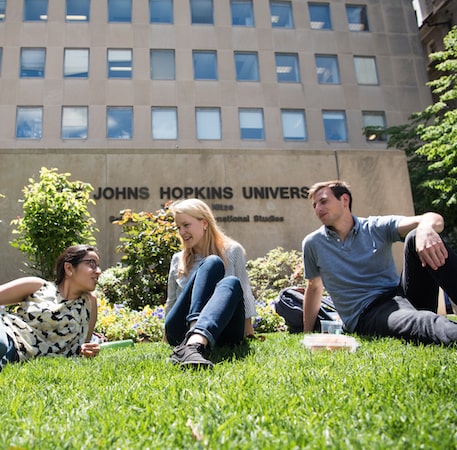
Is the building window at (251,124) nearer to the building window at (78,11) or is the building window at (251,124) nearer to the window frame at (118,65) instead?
the window frame at (118,65)

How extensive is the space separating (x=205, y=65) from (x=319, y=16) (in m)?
7.55

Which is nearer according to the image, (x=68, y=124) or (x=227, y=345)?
(x=227, y=345)

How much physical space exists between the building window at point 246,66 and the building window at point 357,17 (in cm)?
632

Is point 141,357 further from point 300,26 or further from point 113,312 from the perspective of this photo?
point 300,26

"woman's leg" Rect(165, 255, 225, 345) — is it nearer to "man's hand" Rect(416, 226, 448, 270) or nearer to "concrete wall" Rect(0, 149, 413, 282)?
"man's hand" Rect(416, 226, 448, 270)

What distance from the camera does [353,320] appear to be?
372 cm

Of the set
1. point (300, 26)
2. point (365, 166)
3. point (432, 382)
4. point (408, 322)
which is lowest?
point (432, 382)

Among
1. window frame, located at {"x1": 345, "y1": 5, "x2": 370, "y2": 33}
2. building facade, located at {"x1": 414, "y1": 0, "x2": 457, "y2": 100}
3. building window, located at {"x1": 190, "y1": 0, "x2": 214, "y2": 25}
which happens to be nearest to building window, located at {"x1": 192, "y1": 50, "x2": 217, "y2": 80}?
building window, located at {"x1": 190, "y1": 0, "x2": 214, "y2": 25}

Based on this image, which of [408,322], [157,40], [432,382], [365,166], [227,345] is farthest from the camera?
[157,40]

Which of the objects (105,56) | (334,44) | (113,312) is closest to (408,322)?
(113,312)

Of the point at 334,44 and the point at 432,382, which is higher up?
the point at 334,44

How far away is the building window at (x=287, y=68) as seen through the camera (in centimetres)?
2377

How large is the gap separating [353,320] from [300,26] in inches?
950

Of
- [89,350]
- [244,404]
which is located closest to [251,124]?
[89,350]
